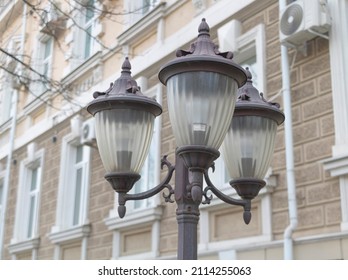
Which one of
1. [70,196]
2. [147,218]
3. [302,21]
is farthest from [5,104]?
[302,21]

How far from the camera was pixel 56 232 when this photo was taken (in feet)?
36.0

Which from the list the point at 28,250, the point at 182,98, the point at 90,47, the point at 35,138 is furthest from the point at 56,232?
the point at 182,98

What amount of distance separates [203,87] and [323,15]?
131 inches

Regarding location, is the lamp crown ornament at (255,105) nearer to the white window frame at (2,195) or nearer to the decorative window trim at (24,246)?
the decorative window trim at (24,246)

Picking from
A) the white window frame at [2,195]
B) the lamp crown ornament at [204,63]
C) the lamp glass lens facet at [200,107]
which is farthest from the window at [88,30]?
the lamp glass lens facet at [200,107]

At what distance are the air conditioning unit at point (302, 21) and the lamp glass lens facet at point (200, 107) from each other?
10.3 ft

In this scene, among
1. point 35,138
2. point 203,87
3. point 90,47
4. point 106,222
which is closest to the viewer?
point 203,87

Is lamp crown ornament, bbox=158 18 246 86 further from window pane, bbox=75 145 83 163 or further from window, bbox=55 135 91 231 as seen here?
window pane, bbox=75 145 83 163

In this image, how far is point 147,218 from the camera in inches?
327

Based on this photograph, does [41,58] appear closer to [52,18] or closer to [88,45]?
[88,45]

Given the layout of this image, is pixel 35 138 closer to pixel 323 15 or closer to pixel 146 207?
pixel 146 207

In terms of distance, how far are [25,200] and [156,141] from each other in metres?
5.48

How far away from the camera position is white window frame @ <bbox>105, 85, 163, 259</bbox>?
818cm

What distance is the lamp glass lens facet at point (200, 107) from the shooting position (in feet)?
9.59
